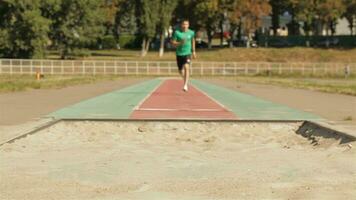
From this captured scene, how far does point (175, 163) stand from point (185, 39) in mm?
11193

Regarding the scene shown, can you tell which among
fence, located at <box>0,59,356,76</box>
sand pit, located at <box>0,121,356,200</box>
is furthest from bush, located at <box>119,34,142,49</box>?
sand pit, located at <box>0,121,356,200</box>

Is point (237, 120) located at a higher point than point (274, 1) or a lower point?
lower

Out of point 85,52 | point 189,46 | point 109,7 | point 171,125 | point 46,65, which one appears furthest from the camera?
point 109,7

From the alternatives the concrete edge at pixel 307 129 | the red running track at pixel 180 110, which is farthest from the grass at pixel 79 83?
the concrete edge at pixel 307 129

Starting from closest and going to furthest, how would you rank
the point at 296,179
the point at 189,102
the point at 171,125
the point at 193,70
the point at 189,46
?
the point at 296,179 → the point at 171,125 → the point at 189,102 → the point at 189,46 → the point at 193,70

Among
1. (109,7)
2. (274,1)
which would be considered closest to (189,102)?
(109,7)

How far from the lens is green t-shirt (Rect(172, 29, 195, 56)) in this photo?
19.8 meters

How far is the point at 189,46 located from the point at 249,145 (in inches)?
366

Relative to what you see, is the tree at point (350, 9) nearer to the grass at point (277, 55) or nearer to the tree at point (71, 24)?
the grass at point (277, 55)

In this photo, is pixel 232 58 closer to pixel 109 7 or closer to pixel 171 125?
pixel 109 7

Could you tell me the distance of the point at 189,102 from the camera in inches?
734

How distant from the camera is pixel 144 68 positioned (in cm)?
6097

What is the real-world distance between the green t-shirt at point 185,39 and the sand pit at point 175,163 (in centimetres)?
705

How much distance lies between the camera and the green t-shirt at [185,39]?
781 inches
